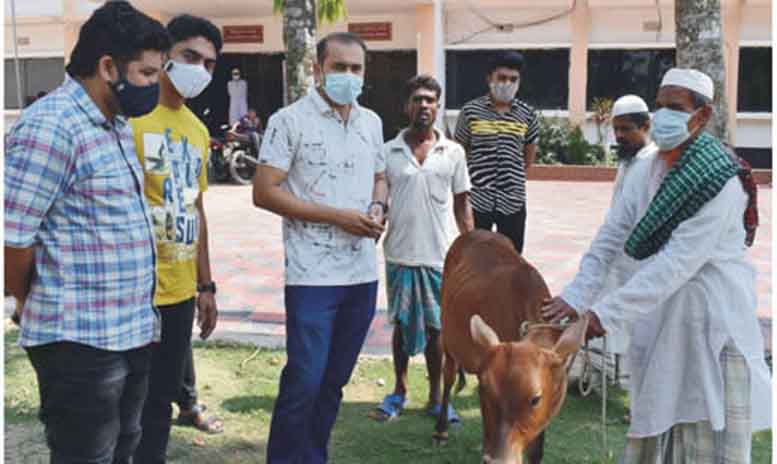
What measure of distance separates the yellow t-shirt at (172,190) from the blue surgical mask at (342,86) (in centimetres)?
61

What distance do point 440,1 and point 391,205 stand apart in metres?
14.9

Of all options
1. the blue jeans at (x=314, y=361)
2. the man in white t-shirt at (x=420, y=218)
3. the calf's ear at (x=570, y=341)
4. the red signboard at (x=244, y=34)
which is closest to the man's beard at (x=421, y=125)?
the man in white t-shirt at (x=420, y=218)

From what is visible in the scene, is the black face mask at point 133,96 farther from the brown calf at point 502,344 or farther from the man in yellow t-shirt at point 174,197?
the brown calf at point 502,344

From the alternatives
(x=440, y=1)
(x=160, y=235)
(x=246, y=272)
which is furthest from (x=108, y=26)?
(x=440, y=1)

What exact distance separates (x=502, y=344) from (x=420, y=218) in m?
1.80

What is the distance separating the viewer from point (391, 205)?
4.60 meters

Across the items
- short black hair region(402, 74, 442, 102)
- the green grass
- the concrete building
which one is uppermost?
the concrete building

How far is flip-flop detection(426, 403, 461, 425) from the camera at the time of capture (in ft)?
15.0

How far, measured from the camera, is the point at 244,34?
20031 millimetres

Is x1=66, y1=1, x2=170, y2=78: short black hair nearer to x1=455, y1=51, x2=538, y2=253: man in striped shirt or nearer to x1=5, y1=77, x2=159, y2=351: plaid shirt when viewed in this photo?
x1=5, y1=77, x2=159, y2=351: plaid shirt

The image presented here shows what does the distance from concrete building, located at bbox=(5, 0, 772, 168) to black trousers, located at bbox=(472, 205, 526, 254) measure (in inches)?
535

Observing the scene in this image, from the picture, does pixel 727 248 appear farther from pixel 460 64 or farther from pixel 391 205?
pixel 460 64

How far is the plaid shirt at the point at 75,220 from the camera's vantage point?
2207 mm

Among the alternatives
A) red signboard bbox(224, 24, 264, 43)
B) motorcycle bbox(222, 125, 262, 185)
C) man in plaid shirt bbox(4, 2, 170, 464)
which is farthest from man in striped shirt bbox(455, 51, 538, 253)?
red signboard bbox(224, 24, 264, 43)
